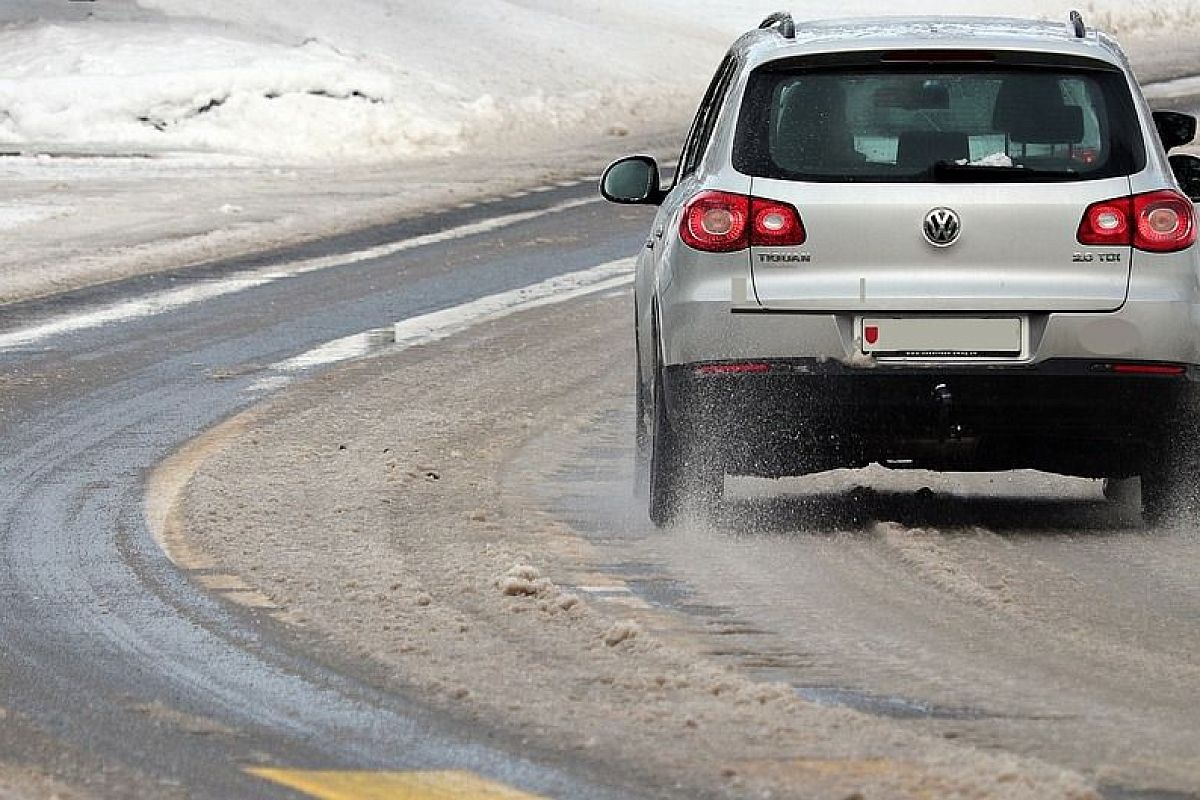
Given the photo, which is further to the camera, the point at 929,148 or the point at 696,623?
the point at 929,148

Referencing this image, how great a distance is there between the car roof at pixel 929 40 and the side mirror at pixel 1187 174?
810 mm

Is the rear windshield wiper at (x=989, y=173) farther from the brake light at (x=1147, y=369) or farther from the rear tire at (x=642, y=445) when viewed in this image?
the rear tire at (x=642, y=445)

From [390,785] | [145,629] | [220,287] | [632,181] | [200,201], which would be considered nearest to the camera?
[390,785]

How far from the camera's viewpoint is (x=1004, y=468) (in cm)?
836

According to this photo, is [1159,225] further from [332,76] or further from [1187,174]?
[332,76]

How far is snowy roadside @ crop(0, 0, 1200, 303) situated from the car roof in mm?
8851

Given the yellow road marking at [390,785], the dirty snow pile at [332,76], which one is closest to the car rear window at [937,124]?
the yellow road marking at [390,785]

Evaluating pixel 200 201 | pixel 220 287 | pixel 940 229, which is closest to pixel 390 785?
pixel 940 229

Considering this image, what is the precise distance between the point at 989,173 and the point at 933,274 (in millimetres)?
365

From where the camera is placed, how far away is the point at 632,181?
9500mm

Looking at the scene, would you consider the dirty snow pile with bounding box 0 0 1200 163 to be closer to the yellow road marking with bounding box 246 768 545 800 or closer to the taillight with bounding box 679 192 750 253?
the taillight with bounding box 679 192 750 253

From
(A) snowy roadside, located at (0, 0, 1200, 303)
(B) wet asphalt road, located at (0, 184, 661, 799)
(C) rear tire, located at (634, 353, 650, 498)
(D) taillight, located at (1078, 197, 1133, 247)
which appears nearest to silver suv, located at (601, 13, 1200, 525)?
(D) taillight, located at (1078, 197, 1133, 247)

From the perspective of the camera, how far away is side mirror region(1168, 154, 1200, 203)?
9414 mm

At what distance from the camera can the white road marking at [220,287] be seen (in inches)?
576
